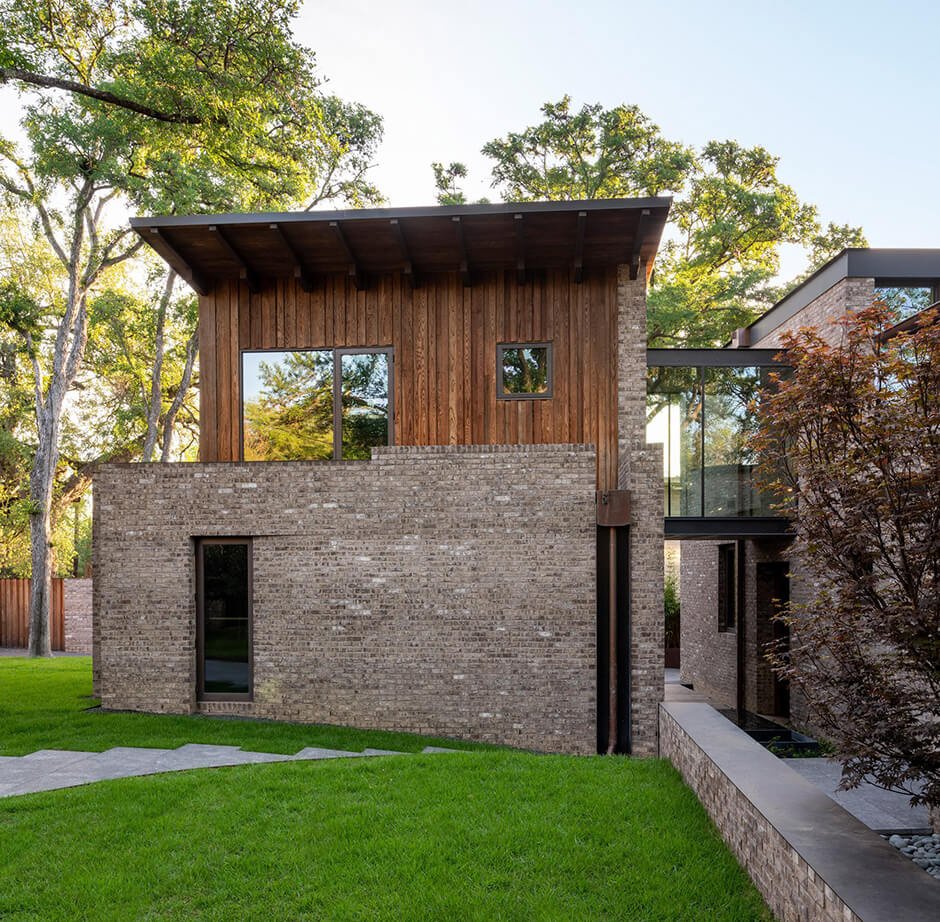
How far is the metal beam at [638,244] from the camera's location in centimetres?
912

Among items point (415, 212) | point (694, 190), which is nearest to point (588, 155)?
point (694, 190)

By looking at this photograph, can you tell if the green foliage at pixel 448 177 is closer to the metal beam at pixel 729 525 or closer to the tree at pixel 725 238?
the tree at pixel 725 238

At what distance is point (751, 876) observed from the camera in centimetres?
429

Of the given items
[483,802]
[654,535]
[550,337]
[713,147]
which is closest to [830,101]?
[713,147]

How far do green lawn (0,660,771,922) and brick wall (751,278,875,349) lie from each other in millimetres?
7328

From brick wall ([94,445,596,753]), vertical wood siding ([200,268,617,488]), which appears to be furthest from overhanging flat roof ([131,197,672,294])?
brick wall ([94,445,596,753])

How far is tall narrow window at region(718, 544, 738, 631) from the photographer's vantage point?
14.7 m

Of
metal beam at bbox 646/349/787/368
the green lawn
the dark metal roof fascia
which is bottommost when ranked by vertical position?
the green lawn

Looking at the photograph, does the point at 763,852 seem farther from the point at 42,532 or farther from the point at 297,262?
the point at 42,532

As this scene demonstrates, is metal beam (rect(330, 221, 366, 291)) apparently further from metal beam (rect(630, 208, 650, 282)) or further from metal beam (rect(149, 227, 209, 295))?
metal beam (rect(630, 208, 650, 282))

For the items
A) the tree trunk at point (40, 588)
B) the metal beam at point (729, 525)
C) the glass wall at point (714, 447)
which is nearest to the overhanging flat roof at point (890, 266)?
the glass wall at point (714, 447)

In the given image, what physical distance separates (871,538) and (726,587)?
444 inches

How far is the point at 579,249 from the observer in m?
9.59

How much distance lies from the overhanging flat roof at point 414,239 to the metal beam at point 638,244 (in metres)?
0.01
